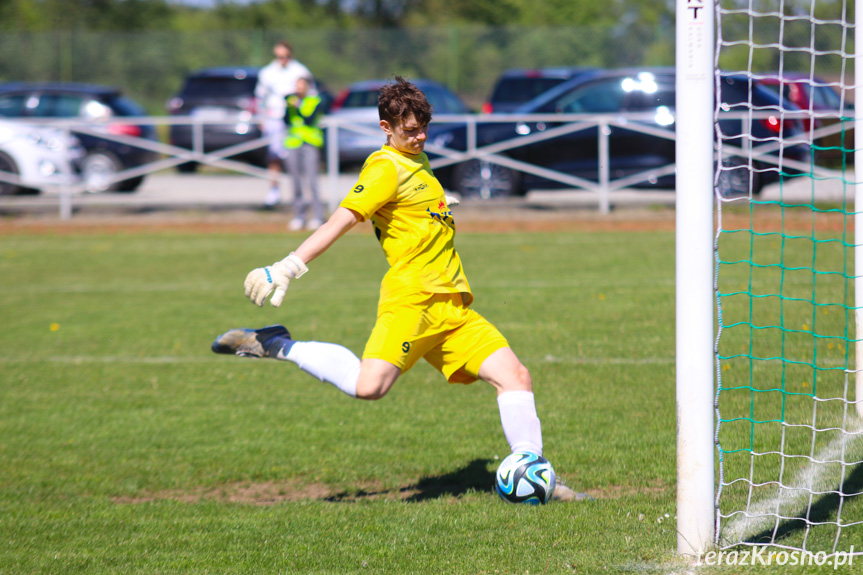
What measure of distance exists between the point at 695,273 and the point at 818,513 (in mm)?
1255

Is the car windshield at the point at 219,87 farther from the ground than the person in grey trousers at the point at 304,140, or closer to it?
farther from the ground

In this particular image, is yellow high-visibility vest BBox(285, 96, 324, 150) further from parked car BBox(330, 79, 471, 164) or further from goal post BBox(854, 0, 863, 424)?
goal post BBox(854, 0, 863, 424)

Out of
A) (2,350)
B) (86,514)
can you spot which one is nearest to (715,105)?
(86,514)

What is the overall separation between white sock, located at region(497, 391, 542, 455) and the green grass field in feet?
0.86

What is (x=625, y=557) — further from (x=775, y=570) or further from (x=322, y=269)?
(x=322, y=269)

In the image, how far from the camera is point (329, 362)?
4.06 m

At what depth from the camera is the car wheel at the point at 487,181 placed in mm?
15414

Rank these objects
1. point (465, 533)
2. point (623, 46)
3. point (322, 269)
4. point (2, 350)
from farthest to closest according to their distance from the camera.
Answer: point (623, 46), point (322, 269), point (2, 350), point (465, 533)

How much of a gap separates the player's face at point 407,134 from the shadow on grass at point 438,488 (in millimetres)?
1496

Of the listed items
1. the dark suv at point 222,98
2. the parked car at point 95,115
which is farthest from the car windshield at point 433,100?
the parked car at point 95,115

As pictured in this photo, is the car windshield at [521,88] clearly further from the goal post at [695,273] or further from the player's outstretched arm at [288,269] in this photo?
the goal post at [695,273]

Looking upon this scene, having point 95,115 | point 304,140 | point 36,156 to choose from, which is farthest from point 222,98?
point 304,140

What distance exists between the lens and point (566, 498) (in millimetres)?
3889

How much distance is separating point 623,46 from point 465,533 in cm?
2263
